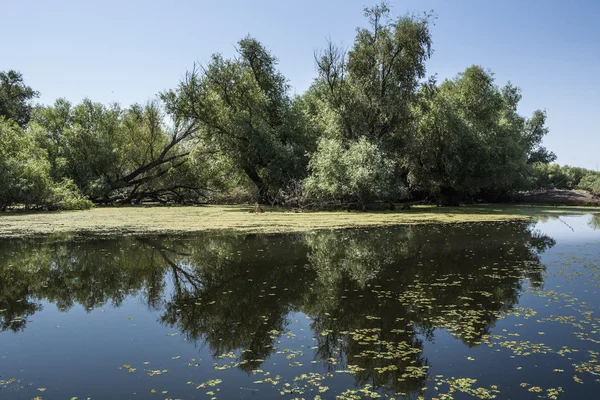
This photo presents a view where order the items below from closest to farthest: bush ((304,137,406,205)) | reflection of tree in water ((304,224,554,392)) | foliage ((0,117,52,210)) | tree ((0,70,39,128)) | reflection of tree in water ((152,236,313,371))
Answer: reflection of tree in water ((304,224,554,392)) → reflection of tree in water ((152,236,313,371)) → foliage ((0,117,52,210)) → bush ((304,137,406,205)) → tree ((0,70,39,128))

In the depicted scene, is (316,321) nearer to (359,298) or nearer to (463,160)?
(359,298)

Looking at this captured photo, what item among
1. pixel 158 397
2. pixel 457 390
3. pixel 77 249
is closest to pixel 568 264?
pixel 457 390

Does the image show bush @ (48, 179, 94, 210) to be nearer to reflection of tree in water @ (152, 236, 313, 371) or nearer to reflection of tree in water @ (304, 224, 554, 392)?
reflection of tree in water @ (152, 236, 313, 371)

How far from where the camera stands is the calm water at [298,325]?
4477 mm

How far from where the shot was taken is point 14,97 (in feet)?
161

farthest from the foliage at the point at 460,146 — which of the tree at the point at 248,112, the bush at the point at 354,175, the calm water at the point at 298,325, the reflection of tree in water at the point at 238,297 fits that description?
the reflection of tree in water at the point at 238,297

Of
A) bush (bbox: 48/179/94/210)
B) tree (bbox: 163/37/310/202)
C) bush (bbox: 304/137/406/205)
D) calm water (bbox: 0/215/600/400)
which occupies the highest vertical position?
tree (bbox: 163/37/310/202)

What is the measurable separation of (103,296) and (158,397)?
14.3ft

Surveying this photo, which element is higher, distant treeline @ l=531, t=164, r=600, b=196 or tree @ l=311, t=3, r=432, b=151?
tree @ l=311, t=3, r=432, b=151

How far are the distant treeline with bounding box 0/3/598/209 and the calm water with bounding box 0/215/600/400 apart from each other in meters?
16.6

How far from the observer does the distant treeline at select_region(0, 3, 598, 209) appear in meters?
28.0

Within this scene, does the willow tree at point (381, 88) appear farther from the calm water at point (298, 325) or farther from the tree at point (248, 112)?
the calm water at point (298, 325)

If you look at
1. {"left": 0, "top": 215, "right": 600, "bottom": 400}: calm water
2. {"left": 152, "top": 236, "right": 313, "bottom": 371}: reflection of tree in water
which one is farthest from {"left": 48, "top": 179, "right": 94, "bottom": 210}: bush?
{"left": 152, "top": 236, "right": 313, "bottom": 371}: reflection of tree in water

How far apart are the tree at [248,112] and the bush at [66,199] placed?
381 inches
